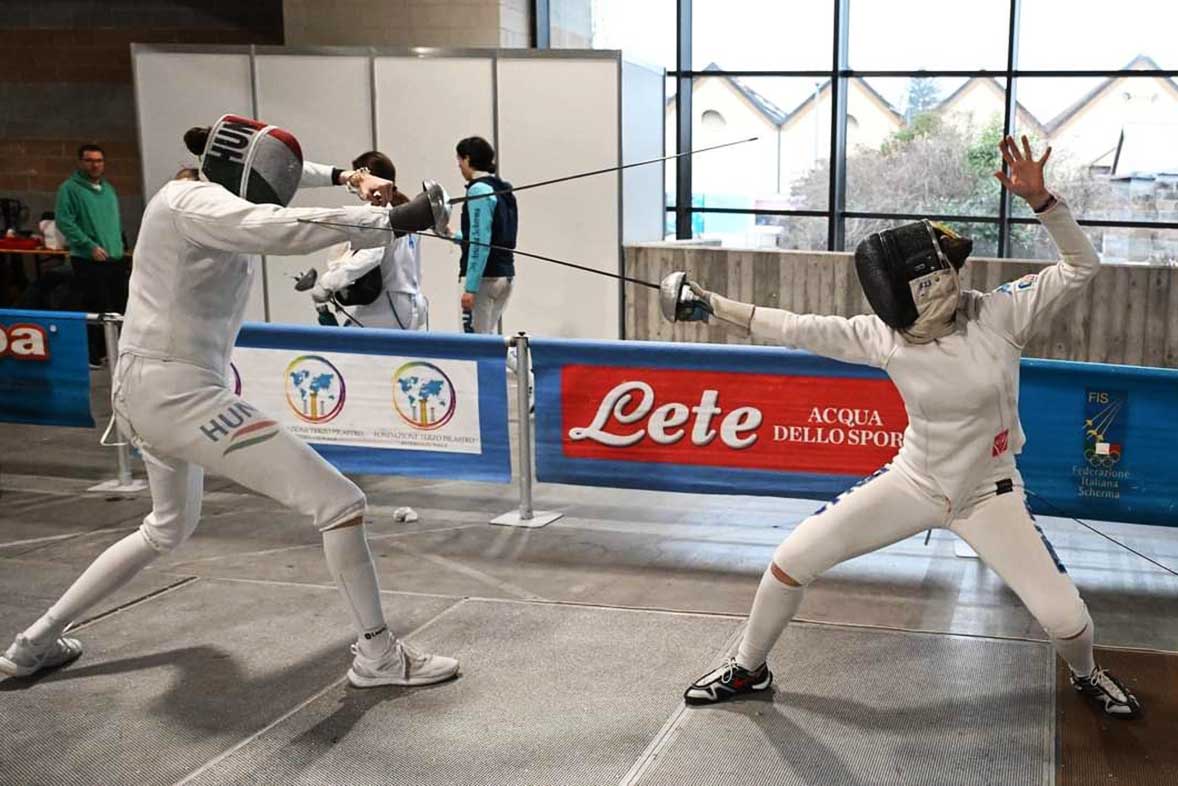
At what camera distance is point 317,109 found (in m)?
10.6

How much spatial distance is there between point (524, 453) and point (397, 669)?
2.00 metres

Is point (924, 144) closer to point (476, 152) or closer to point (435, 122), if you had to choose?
point (435, 122)

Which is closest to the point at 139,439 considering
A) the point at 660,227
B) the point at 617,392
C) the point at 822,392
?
the point at 617,392

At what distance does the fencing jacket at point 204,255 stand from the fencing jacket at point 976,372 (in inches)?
64.0

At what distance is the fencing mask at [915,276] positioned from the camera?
362cm

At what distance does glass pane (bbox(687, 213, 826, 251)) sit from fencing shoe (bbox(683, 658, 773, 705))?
809 centimetres

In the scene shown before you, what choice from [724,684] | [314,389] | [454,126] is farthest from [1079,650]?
[454,126]

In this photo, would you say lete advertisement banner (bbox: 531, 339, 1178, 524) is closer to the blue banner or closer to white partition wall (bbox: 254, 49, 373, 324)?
the blue banner

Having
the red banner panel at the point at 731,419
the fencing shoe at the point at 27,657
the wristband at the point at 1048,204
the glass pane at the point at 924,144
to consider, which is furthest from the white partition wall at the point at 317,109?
the wristband at the point at 1048,204

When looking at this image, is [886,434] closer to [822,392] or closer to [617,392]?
[822,392]

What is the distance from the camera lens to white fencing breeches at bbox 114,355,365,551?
388 cm

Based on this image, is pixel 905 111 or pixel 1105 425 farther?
pixel 905 111

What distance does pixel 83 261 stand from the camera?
9977mm

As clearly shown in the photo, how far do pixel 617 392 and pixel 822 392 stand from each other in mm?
933
